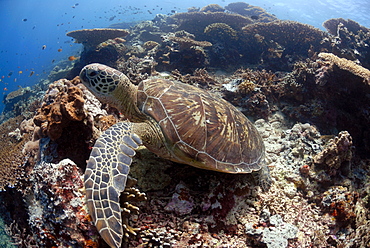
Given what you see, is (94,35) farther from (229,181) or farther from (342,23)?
(342,23)

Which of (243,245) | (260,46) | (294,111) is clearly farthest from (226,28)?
(243,245)

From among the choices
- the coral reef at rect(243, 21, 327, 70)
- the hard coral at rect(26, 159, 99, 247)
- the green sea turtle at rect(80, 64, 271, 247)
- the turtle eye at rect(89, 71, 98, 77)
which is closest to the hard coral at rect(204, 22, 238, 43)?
the coral reef at rect(243, 21, 327, 70)

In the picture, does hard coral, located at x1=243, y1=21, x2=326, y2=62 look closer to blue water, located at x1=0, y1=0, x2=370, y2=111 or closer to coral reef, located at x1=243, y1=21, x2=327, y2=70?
coral reef, located at x1=243, y1=21, x2=327, y2=70

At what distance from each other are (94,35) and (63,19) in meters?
141

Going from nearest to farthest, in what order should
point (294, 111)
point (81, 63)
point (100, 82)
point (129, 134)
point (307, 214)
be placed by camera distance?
point (129, 134)
point (307, 214)
point (100, 82)
point (294, 111)
point (81, 63)

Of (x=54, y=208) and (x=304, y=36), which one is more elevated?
(x=304, y=36)

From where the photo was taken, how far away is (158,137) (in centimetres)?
226

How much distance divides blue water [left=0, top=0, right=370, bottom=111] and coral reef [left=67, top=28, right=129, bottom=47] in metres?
3.73

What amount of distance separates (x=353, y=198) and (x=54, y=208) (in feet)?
11.5

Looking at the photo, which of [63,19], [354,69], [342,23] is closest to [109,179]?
[354,69]

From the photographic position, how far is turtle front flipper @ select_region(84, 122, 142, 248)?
60.1 inches

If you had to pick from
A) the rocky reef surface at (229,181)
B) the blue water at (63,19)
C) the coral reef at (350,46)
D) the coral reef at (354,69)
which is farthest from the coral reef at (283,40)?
the blue water at (63,19)

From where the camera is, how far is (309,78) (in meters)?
4.90

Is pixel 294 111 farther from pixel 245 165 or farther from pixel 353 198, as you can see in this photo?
pixel 245 165
